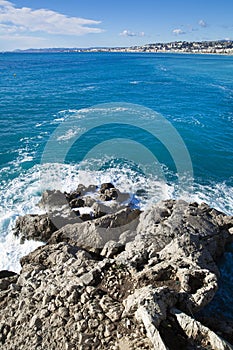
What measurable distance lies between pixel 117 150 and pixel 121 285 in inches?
930

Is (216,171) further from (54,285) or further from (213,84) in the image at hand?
(213,84)

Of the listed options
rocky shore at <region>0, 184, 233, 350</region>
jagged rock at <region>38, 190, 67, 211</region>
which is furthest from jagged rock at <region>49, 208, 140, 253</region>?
jagged rock at <region>38, 190, 67, 211</region>

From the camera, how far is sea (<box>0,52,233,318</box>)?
25.1 metres

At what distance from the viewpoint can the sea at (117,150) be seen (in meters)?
25.1

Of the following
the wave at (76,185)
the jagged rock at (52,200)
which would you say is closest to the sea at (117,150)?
the wave at (76,185)

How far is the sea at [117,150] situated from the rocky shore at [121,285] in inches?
104

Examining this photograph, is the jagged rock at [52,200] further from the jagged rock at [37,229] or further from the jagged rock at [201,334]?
the jagged rock at [201,334]

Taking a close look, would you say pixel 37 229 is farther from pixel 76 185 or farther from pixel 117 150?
pixel 117 150

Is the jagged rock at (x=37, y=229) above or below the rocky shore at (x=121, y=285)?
below

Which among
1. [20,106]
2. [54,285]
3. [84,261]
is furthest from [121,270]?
[20,106]

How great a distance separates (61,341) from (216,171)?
79.1 feet

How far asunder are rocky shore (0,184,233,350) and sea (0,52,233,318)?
265 cm

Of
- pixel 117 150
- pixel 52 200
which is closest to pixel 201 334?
pixel 52 200

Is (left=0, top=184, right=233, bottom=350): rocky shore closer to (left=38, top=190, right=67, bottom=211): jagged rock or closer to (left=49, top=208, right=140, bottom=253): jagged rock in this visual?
(left=49, top=208, right=140, bottom=253): jagged rock
